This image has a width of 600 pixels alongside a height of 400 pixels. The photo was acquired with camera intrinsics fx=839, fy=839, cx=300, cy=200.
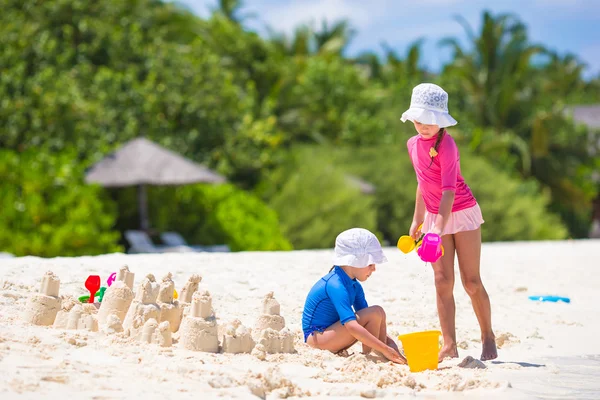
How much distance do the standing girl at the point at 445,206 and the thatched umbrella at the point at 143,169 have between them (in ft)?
32.3

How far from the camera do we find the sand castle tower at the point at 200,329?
4.66 meters

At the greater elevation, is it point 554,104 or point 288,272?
point 554,104

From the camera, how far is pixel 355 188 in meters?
20.3

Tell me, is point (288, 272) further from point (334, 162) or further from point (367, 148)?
point (367, 148)

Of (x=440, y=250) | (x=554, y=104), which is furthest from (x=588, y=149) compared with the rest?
(x=440, y=250)

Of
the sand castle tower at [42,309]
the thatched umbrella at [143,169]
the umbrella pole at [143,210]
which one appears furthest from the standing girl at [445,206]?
the umbrella pole at [143,210]

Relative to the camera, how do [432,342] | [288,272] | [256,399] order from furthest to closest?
[288,272] → [432,342] → [256,399]

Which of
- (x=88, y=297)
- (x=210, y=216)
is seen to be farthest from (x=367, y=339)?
(x=210, y=216)

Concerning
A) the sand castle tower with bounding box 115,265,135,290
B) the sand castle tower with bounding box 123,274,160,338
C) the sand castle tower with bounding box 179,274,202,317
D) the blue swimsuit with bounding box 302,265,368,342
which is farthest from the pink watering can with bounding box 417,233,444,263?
the sand castle tower with bounding box 115,265,135,290

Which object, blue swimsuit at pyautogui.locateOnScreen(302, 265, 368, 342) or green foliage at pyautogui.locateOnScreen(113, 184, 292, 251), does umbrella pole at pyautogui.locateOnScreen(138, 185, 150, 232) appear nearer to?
green foliage at pyautogui.locateOnScreen(113, 184, 292, 251)

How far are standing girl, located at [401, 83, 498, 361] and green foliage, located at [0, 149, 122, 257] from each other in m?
10.1

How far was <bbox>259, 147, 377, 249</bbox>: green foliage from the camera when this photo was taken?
19.2 meters

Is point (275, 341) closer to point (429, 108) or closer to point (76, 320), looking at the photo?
point (76, 320)

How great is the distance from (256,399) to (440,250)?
1.56 metres
